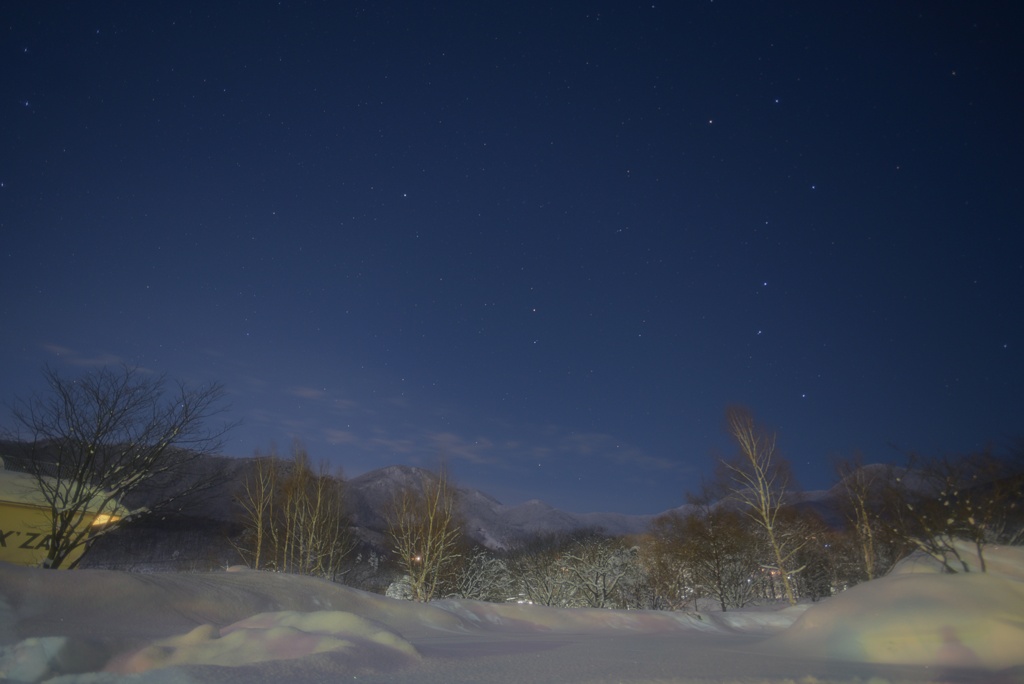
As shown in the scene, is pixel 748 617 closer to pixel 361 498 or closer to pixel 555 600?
pixel 555 600

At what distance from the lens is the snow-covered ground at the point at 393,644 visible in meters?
3.68

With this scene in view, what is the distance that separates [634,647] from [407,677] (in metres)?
3.14

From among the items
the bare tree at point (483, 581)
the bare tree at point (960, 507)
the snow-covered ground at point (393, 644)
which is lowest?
the bare tree at point (483, 581)

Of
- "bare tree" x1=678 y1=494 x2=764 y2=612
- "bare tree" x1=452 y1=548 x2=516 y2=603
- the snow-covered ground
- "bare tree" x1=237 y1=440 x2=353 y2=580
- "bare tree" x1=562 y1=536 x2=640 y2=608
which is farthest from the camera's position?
"bare tree" x1=452 y1=548 x2=516 y2=603

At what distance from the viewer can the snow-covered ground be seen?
3.68 metres

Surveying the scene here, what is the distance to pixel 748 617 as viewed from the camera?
605 inches

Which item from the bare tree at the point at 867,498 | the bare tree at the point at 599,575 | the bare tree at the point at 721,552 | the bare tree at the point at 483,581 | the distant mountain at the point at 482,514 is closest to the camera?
the bare tree at the point at 867,498

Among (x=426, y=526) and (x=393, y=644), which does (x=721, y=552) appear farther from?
(x=393, y=644)

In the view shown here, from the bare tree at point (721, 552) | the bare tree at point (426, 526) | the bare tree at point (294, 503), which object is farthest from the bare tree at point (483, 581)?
the bare tree at point (721, 552)

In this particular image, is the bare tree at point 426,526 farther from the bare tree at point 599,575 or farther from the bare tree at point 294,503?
the bare tree at point 599,575

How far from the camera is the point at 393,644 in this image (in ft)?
14.8

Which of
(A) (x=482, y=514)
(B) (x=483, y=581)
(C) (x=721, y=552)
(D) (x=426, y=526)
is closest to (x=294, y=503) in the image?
(D) (x=426, y=526)

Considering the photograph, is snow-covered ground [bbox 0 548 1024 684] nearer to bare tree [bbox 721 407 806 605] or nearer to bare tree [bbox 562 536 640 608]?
bare tree [bbox 721 407 806 605]

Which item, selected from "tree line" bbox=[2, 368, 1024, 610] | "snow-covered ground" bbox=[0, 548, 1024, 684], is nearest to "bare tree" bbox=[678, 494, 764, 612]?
"tree line" bbox=[2, 368, 1024, 610]
